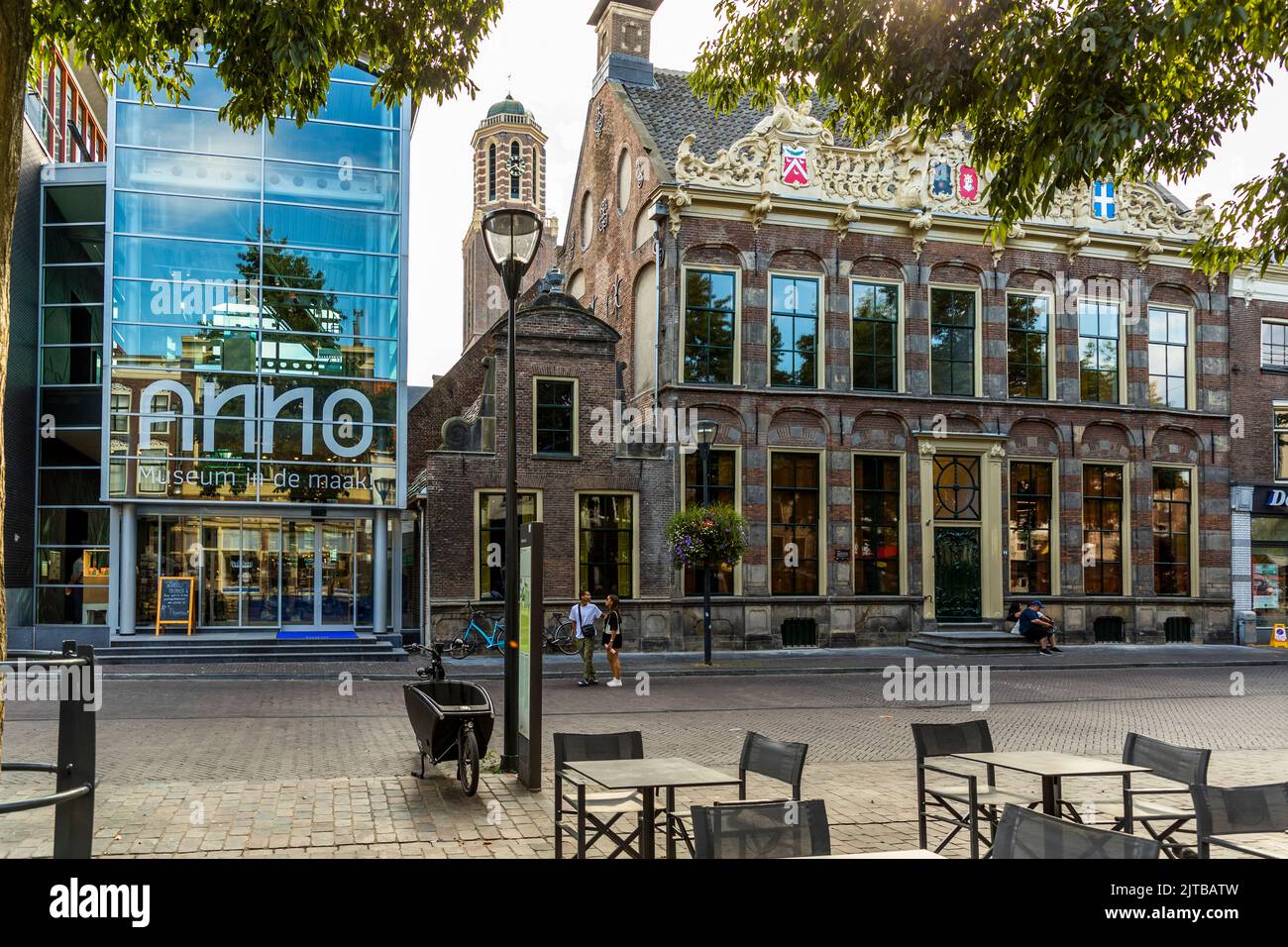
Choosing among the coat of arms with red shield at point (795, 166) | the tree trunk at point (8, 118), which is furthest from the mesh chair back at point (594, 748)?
the coat of arms with red shield at point (795, 166)

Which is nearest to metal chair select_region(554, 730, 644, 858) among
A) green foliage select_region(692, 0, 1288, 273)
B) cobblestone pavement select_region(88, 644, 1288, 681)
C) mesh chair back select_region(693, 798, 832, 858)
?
mesh chair back select_region(693, 798, 832, 858)

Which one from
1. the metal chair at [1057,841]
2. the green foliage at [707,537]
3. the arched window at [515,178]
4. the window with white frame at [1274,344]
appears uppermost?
the arched window at [515,178]

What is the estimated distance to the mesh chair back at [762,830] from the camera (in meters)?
4.47

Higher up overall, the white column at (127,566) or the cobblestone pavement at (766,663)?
the white column at (127,566)

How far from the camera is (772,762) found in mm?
6598

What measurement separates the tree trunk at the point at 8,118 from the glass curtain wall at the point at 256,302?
19710mm

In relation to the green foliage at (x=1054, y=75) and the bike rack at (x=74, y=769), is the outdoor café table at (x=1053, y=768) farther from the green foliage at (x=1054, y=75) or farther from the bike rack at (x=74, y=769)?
the bike rack at (x=74, y=769)

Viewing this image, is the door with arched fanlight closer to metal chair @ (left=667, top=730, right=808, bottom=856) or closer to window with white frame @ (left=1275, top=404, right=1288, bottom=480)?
window with white frame @ (left=1275, top=404, right=1288, bottom=480)

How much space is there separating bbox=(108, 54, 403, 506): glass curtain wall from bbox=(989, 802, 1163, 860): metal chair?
72.1ft
